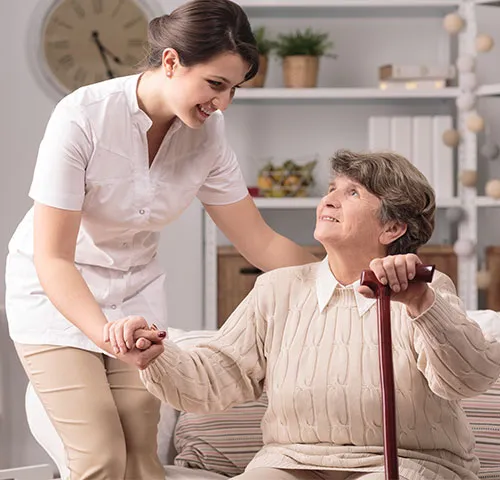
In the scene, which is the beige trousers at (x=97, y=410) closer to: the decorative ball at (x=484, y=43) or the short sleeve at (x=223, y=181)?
the short sleeve at (x=223, y=181)

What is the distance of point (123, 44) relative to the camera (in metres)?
4.25

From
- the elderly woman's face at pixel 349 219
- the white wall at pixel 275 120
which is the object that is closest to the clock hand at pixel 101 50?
the white wall at pixel 275 120

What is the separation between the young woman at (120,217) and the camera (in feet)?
6.22

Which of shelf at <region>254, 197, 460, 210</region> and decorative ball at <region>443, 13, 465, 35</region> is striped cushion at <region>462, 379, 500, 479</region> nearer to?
shelf at <region>254, 197, 460, 210</region>

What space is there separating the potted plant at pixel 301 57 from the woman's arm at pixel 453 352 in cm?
240

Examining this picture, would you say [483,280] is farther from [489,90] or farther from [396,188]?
[396,188]

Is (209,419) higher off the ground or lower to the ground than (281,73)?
lower

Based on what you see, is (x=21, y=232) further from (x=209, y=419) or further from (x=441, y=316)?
(x=441, y=316)

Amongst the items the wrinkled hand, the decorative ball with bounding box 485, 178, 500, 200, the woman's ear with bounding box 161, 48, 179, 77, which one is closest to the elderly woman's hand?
the wrinkled hand

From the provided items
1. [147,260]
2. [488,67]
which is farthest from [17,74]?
[147,260]

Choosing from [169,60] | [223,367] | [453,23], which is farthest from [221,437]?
[453,23]

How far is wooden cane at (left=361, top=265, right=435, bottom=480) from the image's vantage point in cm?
130

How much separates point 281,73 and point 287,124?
217mm

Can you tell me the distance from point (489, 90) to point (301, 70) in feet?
2.43
